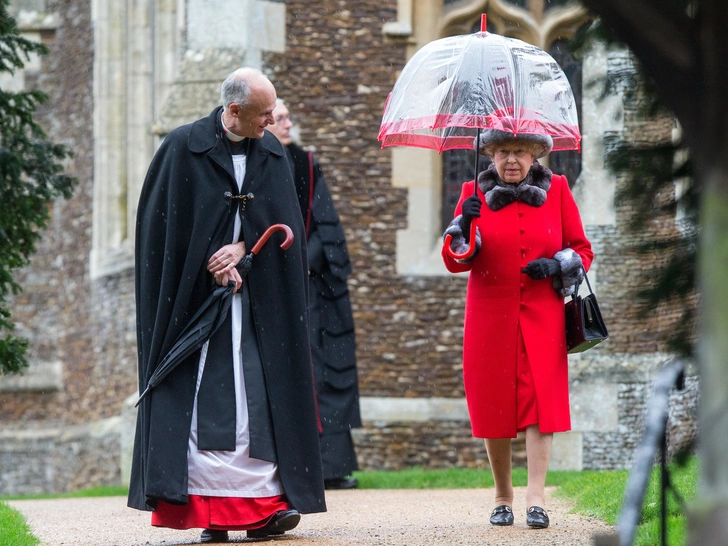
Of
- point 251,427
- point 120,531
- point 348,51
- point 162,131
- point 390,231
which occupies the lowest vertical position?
point 120,531

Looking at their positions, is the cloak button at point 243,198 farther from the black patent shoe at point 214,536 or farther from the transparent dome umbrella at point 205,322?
the black patent shoe at point 214,536

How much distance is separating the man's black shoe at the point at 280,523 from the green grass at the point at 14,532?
42.6 inches

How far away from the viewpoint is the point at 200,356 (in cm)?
601

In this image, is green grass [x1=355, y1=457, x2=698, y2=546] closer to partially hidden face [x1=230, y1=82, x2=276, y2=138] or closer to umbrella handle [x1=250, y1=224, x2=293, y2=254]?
umbrella handle [x1=250, y1=224, x2=293, y2=254]

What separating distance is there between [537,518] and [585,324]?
90cm

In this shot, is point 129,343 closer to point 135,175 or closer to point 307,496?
point 135,175

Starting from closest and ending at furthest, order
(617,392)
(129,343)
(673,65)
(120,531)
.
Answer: (673,65) < (120,531) < (617,392) < (129,343)

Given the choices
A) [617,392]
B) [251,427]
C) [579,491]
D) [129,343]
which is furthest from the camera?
[129,343]

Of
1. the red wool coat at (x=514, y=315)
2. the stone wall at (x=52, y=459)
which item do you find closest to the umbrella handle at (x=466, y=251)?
the red wool coat at (x=514, y=315)

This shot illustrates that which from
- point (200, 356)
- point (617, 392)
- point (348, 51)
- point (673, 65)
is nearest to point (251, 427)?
point (200, 356)

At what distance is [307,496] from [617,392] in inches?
230

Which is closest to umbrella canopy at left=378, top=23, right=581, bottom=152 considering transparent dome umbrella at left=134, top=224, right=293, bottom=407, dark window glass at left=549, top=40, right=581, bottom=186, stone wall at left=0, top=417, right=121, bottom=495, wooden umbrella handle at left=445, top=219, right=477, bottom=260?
wooden umbrella handle at left=445, top=219, right=477, bottom=260

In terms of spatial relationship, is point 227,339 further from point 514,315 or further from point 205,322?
point 514,315

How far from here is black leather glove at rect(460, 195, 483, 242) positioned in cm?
632
